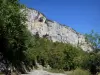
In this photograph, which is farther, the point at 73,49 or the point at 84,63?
the point at 73,49

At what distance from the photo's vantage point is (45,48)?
325 feet

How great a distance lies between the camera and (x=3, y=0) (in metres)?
36.8

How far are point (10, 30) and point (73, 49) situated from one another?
187 feet

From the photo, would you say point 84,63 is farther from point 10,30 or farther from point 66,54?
point 66,54

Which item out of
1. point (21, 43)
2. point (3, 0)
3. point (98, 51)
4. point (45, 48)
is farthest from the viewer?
point (45, 48)

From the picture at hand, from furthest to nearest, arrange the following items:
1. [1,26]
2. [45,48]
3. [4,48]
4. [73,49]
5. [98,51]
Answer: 1. [45,48]
2. [73,49]
3. [98,51]
4. [4,48]
5. [1,26]

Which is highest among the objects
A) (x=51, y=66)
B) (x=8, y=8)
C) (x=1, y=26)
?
(x=8, y=8)

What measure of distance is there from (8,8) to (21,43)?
38.9 feet

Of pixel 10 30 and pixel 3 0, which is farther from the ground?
pixel 3 0

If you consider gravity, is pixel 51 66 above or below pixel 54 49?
below

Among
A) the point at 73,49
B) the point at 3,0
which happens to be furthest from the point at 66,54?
the point at 3,0

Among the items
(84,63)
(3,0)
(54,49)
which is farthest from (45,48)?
(3,0)

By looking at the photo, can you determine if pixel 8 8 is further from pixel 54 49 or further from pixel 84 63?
pixel 54 49

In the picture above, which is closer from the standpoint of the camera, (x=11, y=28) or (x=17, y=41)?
(x=11, y=28)
